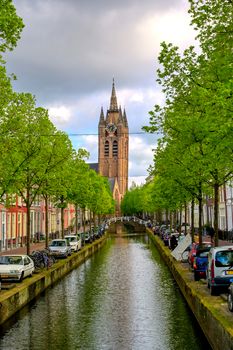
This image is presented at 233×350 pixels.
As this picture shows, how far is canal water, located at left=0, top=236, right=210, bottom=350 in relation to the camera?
15.2 m

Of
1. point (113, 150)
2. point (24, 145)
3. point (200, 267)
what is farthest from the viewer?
point (113, 150)

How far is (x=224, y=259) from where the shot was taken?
17.9 meters

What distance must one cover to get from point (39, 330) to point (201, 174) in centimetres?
1323

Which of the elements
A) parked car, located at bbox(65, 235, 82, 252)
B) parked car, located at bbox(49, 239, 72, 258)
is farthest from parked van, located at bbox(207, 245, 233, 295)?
parked car, located at bbox(65, 235, 82, 252)

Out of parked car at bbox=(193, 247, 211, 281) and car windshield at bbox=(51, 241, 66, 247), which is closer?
parked car at bbox=(193, 247, 211, 281)

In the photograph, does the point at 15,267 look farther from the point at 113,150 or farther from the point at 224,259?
the point at 113,150

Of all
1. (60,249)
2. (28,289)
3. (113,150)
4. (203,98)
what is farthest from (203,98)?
(113,150)

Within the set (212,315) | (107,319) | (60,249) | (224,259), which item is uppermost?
(224,259)

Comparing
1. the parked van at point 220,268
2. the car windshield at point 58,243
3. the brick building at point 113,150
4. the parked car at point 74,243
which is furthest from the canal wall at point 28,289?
the brick building at point 113,150

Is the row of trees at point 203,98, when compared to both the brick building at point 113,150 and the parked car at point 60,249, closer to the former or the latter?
the parked car at point 60,249

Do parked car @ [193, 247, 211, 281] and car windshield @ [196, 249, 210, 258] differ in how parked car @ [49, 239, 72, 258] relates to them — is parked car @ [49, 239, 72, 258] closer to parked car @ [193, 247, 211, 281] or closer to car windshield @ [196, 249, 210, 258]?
car windshield @ [196, 249, 210, 258]

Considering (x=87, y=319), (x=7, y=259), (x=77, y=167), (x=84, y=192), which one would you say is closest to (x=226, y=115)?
(x=87, y=319)

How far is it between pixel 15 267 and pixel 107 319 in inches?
246

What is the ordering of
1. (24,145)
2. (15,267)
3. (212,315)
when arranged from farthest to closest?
(24,145)
(15,267)
(212,315)
